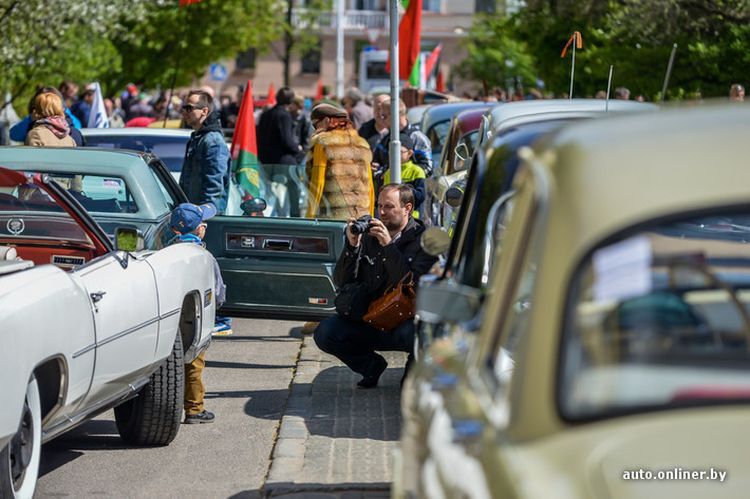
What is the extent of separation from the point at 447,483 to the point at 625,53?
66.5 ft

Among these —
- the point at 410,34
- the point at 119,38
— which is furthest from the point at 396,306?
the point at 119,38

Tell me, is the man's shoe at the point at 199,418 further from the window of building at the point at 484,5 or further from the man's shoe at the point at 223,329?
the window of building at the point at 484,5

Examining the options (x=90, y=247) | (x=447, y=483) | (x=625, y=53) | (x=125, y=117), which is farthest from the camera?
(x=125, y=117)

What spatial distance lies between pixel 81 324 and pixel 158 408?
1.48m

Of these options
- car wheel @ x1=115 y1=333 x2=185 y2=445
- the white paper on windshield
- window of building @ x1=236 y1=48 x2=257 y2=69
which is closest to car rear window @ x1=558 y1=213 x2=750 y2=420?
the white paper on windshield

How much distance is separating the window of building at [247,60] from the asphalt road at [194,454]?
236 ft

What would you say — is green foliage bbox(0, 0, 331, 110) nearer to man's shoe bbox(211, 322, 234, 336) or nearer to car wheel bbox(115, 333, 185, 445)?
man's shoe bbox(211, 322, 234, 336)

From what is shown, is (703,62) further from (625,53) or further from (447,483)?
(447,483)

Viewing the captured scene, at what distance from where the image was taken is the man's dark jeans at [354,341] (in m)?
8.77

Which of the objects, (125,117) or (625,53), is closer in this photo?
(625,53)

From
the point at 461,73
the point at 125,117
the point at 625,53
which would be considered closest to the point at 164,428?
the point at 625,53

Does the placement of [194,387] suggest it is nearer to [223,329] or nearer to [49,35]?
[223,329]

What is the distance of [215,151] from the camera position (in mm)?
11109

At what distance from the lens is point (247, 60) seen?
3209 inches
